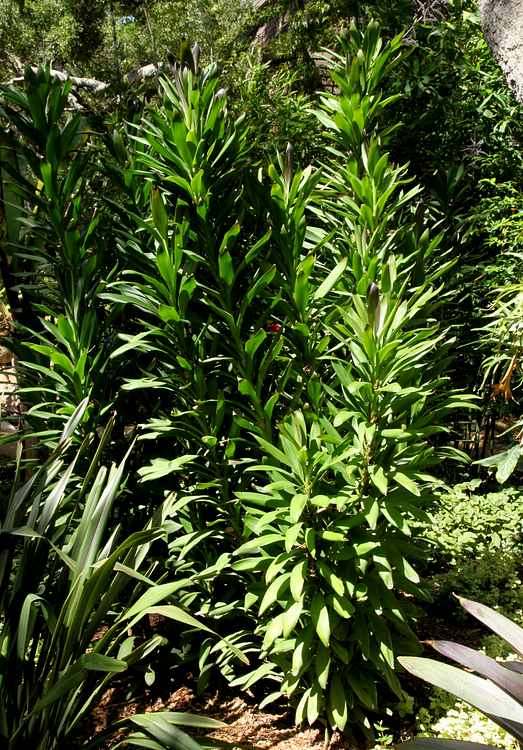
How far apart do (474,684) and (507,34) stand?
4706mm

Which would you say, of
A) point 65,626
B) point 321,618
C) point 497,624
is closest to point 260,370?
point 321,618

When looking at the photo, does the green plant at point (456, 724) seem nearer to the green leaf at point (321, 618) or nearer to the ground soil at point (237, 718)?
the ground soil at point (237, 718)

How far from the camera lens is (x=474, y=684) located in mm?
1163

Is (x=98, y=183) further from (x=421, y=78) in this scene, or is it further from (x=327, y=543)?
(x=327, y=543)

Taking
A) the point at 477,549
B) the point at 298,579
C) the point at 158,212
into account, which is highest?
the point at 158,212

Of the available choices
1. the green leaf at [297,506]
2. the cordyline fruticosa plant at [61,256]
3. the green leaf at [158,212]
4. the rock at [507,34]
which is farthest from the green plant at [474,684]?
the rock at [507,34]

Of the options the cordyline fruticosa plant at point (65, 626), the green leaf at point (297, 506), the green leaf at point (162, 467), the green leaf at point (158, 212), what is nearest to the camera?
the cordyline fruticosa plant at point (65, 626)

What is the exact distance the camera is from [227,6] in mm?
19844

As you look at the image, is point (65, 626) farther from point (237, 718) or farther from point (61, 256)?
point (61, 256)

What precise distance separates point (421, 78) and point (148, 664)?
4.05 metres

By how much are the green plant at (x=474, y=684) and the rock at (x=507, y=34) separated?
14.2 ft

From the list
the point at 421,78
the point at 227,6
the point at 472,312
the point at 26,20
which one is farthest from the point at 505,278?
the point at 26,20

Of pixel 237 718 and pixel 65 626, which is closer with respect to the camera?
pixel 65 626

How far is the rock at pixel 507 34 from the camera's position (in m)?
4.52
